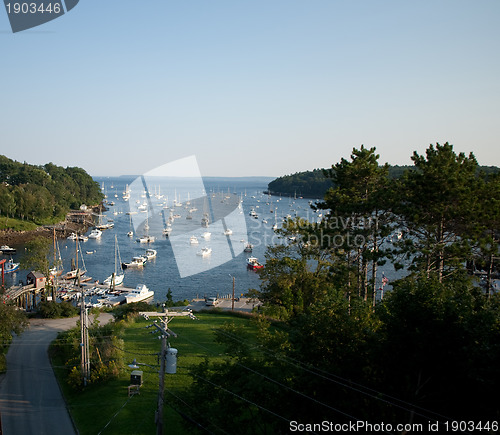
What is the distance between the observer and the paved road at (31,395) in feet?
44.2

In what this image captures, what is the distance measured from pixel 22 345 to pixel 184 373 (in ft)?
33.1

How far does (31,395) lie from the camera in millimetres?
15711

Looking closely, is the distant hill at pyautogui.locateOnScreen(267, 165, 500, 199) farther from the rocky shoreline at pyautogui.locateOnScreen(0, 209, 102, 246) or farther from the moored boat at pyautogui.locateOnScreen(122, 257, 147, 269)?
the moored boat at pyautogui.locateOnScreen(122, 257, 147, 269)

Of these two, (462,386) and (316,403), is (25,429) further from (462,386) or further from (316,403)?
(462,386)

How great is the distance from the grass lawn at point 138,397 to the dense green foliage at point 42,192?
205ft

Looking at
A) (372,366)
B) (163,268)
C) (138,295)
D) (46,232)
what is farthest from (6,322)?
(46,232)

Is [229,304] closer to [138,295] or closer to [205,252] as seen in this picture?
[138,295]

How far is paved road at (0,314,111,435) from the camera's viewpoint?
13.5 meters

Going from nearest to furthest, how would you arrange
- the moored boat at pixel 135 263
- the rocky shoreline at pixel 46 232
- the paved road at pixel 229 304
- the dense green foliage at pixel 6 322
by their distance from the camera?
the dense green foliage at pixel 6 322 → the paved road at pixel 229 304 → the moored boat at pixel 135 263 → the rocky shoreline at pixel 46 232

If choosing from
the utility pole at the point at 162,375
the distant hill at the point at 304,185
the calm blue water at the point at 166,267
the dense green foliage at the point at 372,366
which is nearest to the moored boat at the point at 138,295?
the calm blue water at the point at 166,267

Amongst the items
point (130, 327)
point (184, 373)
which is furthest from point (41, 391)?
point (130, 327)

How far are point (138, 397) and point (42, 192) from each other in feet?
251

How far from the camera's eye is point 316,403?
9.12m
